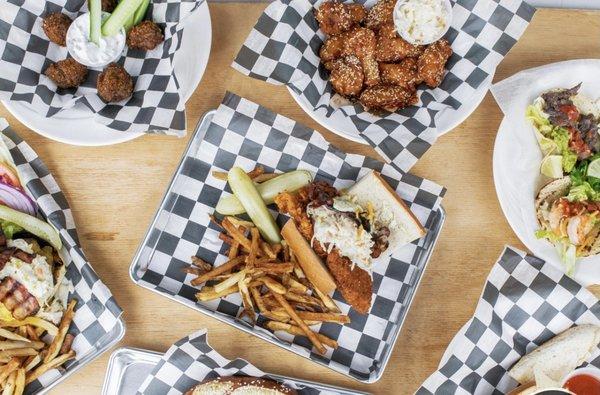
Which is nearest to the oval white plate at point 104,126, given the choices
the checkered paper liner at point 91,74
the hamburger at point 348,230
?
the checkered paper liner at point 91,74

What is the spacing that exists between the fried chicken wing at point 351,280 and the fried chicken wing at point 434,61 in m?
0.87

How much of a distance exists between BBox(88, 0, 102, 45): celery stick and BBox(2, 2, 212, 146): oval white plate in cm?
32

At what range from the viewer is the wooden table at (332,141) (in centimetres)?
307

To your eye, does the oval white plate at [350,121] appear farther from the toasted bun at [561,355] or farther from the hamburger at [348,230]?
the toasted bun at [561,355]

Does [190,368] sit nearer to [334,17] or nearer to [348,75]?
[348,75]

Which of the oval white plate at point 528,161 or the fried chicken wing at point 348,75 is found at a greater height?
the fried chicken wing at point 348,75

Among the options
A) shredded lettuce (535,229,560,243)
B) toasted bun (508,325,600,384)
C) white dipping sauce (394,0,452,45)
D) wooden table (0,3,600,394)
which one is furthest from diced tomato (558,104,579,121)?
toasted bun (508,325,600,384)

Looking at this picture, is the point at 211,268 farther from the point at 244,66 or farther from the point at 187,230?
the point at 244,66

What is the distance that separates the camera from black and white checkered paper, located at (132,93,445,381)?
301 cm

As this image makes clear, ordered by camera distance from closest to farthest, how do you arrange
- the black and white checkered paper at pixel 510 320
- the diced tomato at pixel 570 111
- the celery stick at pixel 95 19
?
1. the celery stick at pixel 95 19
2. the diced tomato at pixel 570 111
3. the black and white checkered paper at pixel 510 320

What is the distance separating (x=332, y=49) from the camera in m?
2.87

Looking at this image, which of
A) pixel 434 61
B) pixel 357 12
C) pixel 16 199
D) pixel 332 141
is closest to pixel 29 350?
pixel 16 199

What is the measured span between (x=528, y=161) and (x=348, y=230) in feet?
2.97

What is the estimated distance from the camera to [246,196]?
295 centimetres
